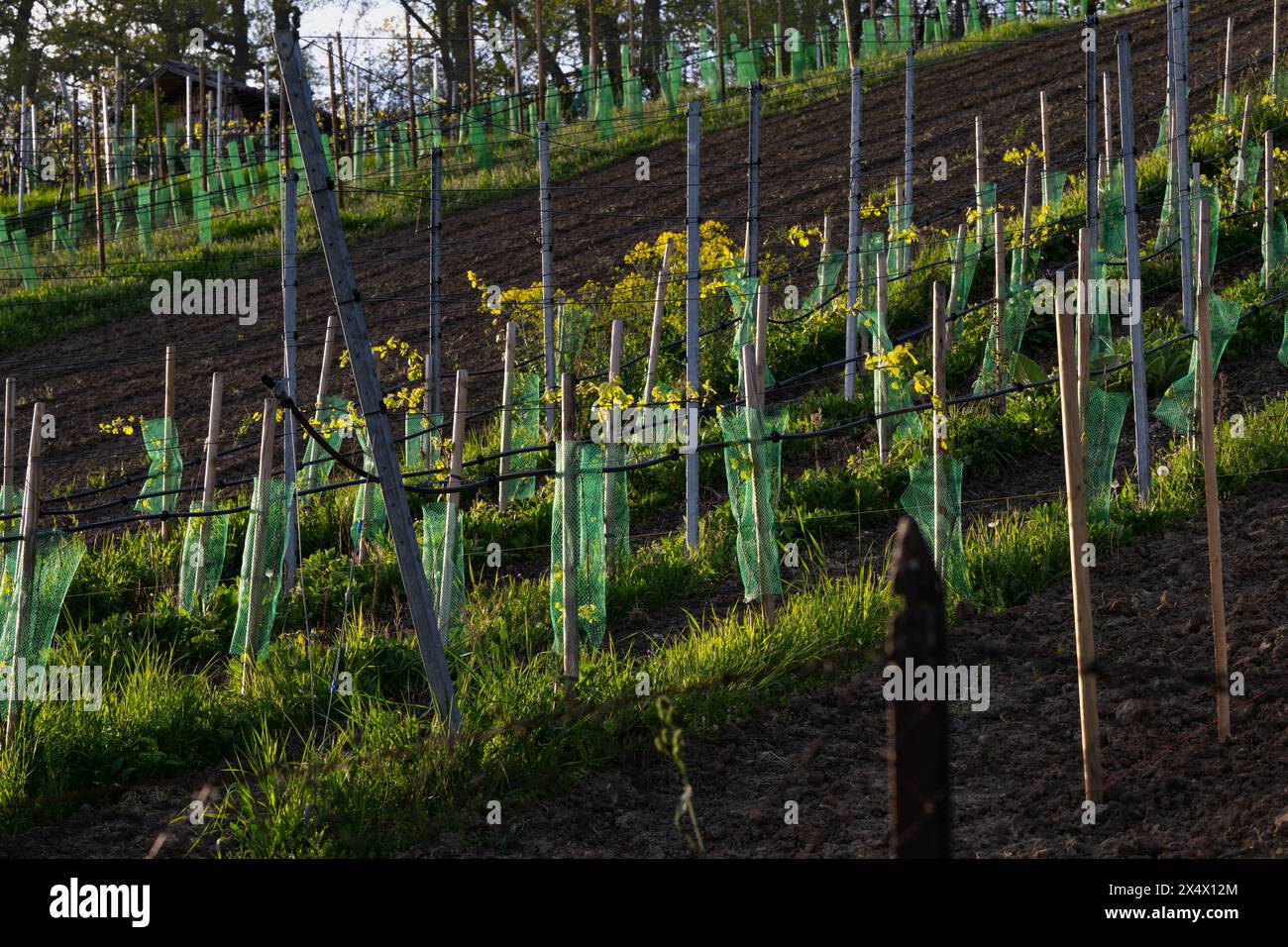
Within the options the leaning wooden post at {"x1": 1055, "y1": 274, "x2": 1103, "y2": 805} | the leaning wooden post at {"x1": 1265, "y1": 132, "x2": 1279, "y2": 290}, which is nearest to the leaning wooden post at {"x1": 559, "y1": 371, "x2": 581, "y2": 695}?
the leaning wooden post at {"x1": 1055, "y1": 274, "x2": 1103, "y2": 805}

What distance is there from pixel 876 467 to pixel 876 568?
143 cm

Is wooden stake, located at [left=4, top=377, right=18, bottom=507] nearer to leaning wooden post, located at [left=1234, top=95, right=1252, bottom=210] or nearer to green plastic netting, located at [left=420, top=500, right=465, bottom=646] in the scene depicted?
green plastic netting, located at [left=420, top=500, right=465, bottom=646]

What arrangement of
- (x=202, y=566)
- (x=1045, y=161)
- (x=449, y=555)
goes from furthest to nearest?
(x=1045, y=161), (x=202, y=566), (x=449, y=555)

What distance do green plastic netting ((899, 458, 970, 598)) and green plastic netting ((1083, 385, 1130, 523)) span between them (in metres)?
0.96

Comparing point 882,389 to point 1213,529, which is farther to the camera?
point 882,389

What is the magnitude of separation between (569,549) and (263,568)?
5.95 feet

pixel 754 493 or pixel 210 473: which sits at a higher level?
pixel 210 473

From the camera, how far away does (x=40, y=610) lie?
6.62 meters

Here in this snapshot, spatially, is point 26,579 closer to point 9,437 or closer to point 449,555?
point 449,555

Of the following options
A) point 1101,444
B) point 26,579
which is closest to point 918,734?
point 26,579

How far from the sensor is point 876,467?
9.26 meters

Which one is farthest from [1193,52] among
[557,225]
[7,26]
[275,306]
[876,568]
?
[7,26]
